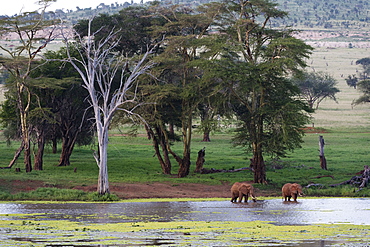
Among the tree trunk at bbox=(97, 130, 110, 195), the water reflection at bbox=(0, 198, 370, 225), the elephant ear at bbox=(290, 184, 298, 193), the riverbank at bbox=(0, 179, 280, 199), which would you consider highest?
the tree trunk at bbox=(97, 130, 110, 195)

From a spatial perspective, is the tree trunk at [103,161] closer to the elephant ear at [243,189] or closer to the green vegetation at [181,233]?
the elephant ear at [243,189]

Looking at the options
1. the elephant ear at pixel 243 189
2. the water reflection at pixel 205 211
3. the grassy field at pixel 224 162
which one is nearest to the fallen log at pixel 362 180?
the grassy field at pixel 224 162

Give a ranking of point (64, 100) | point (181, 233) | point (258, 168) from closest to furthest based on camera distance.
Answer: point (181, 233) → point (258, 168) → point (64, 100)

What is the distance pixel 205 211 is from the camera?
22234 mm

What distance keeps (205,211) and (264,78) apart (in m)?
13.6

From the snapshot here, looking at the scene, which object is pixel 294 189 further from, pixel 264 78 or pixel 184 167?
pixel 184 167

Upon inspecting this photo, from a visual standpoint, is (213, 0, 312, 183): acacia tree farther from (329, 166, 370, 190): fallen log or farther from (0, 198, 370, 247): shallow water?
(0, 198, 370, 247): shallow water

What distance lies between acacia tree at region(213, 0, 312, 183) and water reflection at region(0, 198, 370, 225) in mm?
7235

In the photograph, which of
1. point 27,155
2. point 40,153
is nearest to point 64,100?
point 40,153

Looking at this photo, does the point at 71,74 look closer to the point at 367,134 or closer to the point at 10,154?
the point at 10,154

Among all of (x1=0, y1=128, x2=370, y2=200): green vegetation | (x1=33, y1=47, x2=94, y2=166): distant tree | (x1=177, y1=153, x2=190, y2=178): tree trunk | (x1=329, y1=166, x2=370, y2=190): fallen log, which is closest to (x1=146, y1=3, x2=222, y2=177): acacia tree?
(x1=177, y1=153, x2=190, y2=178): tree trunk

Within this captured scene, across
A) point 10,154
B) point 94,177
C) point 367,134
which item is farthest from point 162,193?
point 367,134

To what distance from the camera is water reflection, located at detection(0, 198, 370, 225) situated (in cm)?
1961

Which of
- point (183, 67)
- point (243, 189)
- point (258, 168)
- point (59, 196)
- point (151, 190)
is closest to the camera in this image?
point (243, 189)
